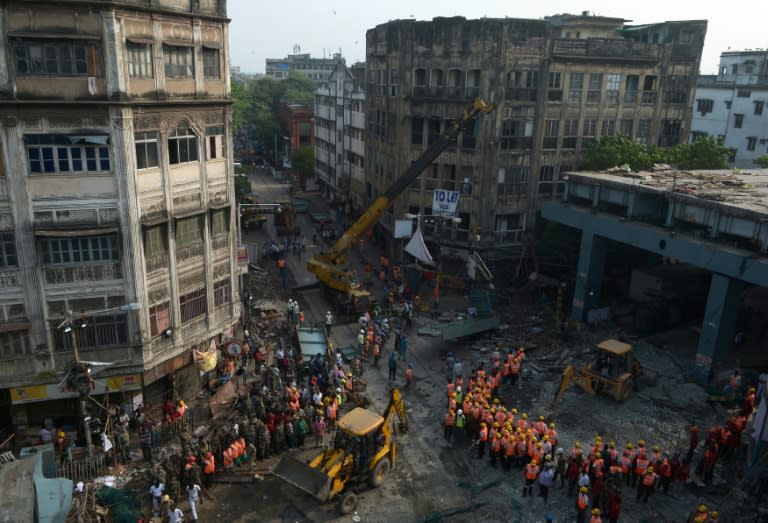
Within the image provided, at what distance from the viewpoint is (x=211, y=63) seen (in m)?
25.2

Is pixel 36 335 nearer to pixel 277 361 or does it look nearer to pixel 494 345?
pixel 277 361

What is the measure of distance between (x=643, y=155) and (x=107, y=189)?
33335 mm

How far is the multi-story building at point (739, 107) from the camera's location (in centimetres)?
6031

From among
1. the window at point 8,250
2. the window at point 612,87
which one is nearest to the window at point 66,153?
the window at point 8,250

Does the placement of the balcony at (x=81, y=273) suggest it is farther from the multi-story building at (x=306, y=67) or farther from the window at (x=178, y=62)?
the multi-story building at (x=306, y=67)

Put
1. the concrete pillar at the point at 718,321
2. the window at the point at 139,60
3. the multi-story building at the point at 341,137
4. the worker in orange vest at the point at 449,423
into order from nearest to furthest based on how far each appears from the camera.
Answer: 1. the window at the point at 139,60
2. the worker in orange vest at the point at 449,423
3. the concrete pillar at the point at 718,321
4. the multi-story building at the point at 341,137

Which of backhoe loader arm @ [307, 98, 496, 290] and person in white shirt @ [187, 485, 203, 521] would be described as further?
backhoe loader arm @ [307, 98, 496, 290]

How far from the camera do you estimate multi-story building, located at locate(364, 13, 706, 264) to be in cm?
3944

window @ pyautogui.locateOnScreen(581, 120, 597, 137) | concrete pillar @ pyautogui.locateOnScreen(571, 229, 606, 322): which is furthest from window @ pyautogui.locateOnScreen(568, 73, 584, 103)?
concrete pillar @ pyautogui.locateOnScreen(571, 229, 606, 322)

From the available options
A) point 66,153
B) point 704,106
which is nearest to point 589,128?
point 704,106

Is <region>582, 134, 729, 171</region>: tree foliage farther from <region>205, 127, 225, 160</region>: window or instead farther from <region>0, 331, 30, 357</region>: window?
<region>0, 331, 30, 357</region>: window

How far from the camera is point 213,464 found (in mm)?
20734

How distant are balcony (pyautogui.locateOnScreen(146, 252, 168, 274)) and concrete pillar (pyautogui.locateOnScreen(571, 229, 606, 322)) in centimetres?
2296

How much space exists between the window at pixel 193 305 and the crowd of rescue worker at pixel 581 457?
11450mm
